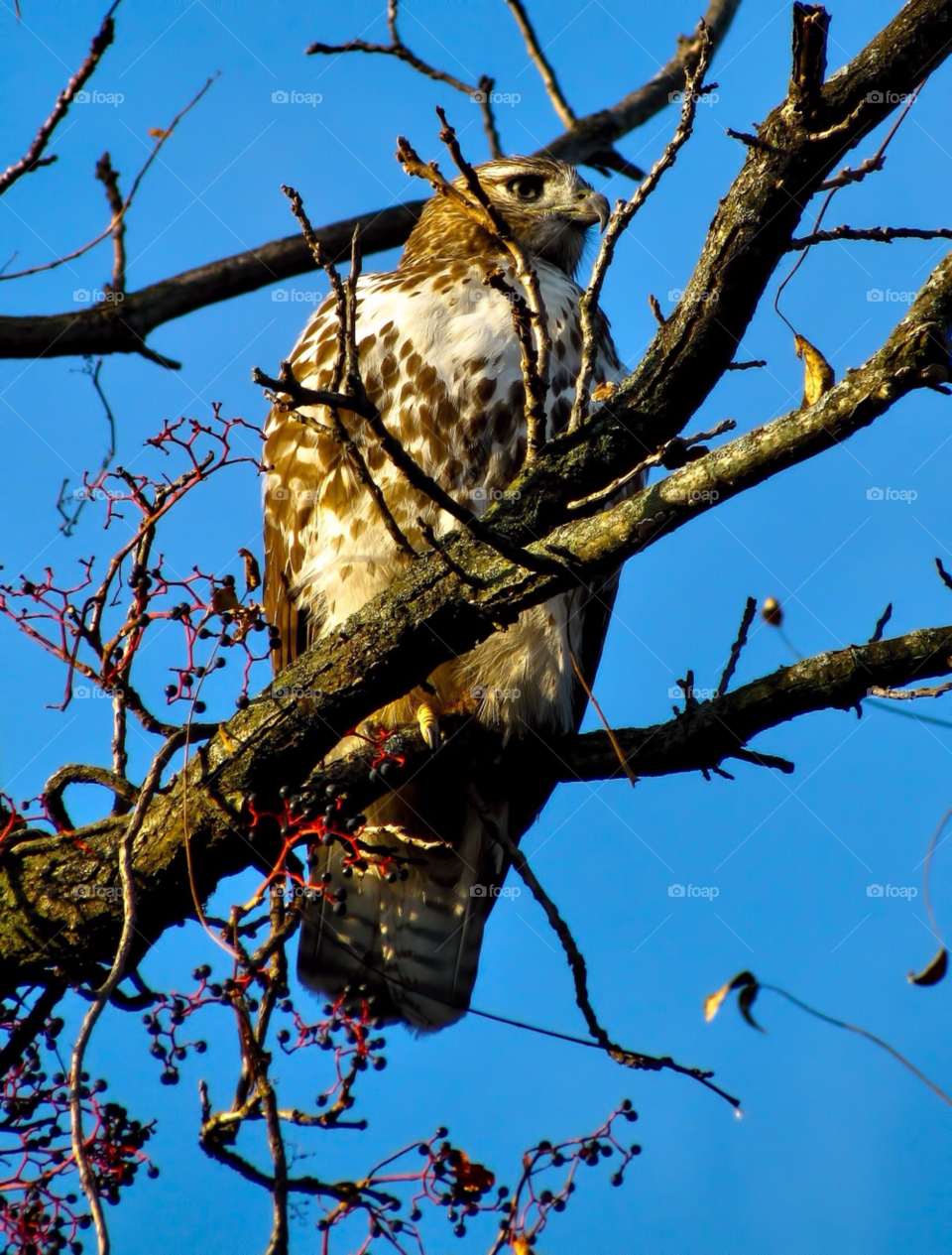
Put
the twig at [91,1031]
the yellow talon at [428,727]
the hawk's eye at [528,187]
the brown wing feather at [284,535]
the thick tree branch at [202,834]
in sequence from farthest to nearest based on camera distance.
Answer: the hawk's eye at [528,187], the brown wing feather at [284,535], the yellow talon at [428,727], the thick tree branch at [202,834], the twig at [91,1031]

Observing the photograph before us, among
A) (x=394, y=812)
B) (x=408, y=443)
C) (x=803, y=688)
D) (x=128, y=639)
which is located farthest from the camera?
(x=394, y=812)

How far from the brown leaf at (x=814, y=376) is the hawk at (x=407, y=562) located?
144cm

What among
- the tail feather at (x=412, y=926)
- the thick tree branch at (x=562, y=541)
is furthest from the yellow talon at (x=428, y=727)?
the thick tree branch at (x=562, y=541)

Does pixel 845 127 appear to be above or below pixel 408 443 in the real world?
below

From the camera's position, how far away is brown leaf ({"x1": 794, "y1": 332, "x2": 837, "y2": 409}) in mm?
2229

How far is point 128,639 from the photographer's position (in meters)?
2.32

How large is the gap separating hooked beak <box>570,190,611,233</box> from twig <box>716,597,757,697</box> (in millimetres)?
2275

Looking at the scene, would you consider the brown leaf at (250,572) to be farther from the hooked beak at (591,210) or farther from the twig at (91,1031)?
the hooked beak at (591,210)

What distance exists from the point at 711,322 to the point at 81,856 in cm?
178

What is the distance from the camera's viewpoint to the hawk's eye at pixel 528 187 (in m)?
4.82

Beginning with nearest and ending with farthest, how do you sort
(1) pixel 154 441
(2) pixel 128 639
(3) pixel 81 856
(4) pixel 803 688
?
(2) pixel 128 639
(1) pixel 154 441
(3) pixel 81 856
(4) pixel 803 688

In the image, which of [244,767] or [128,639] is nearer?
[128,639]

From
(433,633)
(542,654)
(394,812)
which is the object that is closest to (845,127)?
(433,633)

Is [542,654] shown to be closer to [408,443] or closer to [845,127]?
[408,443]
